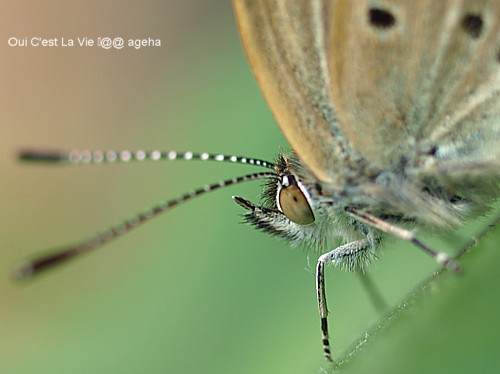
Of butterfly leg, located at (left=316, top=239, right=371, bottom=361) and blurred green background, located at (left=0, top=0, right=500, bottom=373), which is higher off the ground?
blurred green background, located at (left=0, top=0, right=500, bottom=373)

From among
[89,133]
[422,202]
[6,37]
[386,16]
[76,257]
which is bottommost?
[422,202]

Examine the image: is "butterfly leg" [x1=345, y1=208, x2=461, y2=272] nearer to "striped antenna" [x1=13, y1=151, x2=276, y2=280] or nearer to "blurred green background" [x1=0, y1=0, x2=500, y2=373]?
"blurred green background" [x1=0, y1=0, x2=500, y2=373]

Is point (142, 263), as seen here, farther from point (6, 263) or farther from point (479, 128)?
point (479, 128)

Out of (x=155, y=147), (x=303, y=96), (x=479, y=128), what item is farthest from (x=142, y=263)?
(x=479, y=128)

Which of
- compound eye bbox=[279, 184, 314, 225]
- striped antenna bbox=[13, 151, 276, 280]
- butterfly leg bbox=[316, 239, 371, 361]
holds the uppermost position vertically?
striped antenna bbox=[13, 151, 276, 280]

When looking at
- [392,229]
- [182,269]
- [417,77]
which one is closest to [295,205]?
[392,229]

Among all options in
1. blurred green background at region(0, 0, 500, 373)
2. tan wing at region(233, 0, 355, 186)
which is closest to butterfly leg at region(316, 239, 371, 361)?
blurred green background at region(0, 0, 500, 373)

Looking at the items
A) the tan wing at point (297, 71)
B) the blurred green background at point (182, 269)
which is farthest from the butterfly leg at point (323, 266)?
the tan wing at point (297, 71)
